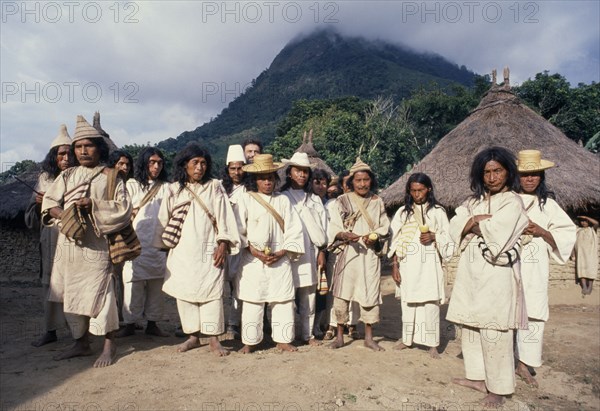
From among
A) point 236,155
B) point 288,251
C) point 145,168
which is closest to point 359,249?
point 288,251

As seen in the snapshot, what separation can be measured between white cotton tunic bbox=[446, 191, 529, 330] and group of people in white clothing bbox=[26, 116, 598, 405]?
0.01m

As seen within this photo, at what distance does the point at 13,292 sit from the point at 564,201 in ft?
38.0

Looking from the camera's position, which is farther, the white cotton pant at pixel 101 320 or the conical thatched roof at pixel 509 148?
the conical thatched roof at pixel 509 148

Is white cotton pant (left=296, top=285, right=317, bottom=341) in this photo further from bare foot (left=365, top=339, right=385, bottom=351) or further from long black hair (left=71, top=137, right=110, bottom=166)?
long black hair (left=71, top=137, right=110, bottom=166)

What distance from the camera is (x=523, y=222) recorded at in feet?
10.5

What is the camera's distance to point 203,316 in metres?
4.13

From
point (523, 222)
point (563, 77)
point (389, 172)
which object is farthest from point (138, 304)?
point (563, 77)

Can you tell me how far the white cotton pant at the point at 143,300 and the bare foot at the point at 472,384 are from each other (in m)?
3.04

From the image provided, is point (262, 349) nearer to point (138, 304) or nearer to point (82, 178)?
point (138, 304)

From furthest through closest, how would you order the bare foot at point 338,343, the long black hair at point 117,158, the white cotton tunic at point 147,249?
the long black hair at point 117,158 < the white cotton tunic at point 147,249 < the bare foot at point 338,343

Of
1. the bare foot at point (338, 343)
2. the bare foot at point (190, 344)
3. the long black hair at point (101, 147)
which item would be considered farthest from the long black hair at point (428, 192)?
the long black hair at point (101, 147)

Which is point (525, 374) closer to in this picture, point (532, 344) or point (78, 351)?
point (532, 344)

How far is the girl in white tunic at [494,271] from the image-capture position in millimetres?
3180

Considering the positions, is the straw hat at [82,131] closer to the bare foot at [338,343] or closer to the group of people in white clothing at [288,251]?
the group of people in white clothing at [288,251]
